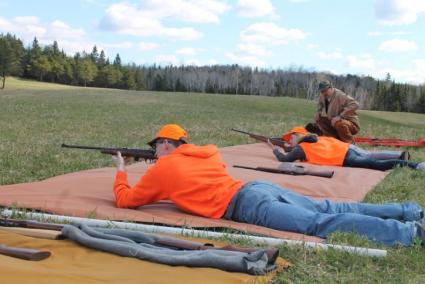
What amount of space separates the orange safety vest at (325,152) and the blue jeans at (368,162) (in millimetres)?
113

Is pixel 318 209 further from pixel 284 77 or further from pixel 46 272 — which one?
pixel 284 77

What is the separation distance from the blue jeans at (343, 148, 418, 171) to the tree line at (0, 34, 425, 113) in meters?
69.8

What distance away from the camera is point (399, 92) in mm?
77125

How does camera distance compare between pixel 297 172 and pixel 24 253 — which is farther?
pixel 297 172

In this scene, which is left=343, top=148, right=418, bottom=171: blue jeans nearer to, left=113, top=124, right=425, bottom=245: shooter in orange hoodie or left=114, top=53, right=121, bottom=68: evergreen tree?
left=113, top=124, right=425, bottom=245: shooter in orange hoodie

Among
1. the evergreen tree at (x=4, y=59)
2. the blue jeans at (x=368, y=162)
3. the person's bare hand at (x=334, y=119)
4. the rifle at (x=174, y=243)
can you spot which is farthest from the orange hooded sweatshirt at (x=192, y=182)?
the evergreen tree at (x=4, y=59)

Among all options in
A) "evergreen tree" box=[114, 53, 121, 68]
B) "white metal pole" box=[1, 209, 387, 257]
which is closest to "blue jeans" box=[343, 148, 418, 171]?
"white metal pole" box=[1, 209, 387, 257]

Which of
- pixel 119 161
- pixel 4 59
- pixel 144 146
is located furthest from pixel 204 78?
pixel 119 161

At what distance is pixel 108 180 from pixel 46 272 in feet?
13.7

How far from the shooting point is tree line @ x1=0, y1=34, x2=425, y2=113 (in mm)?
78125

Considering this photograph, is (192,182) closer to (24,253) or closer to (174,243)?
(174,243)

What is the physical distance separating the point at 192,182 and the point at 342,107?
9.16m

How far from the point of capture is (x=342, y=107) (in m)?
13.8

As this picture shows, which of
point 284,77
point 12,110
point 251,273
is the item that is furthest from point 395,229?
point 284,77
